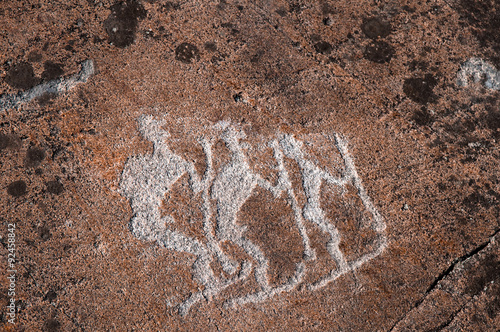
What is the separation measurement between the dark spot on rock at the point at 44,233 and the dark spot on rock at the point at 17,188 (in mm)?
260

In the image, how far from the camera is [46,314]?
2.23 metres

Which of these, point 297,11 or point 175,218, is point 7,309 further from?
point 297,11

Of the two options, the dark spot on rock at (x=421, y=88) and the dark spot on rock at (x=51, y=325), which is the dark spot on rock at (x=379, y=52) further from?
the dark spot on rock at (x=51, y=325)

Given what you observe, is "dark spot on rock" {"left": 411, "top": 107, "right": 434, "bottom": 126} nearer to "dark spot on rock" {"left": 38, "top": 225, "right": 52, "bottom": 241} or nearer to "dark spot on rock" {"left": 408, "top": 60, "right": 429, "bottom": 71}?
"dark spot on rock" {"left": 408, "top": 60, "right": 429, "bottom": 71}

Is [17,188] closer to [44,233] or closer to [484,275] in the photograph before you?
[44,233]

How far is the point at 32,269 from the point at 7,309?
0.30 m

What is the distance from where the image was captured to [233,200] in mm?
2275

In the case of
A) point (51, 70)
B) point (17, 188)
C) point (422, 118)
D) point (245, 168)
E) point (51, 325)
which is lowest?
point (51, 325)

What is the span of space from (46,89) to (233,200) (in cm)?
144

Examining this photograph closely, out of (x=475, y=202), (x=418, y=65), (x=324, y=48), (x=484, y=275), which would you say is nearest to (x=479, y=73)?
(x=418, y=65)

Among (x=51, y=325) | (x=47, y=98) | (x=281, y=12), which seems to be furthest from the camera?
(x=281, y=12)

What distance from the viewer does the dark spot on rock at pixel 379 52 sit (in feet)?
7.83

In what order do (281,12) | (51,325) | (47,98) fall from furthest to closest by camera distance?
(281,12), (47,98), (51,325)

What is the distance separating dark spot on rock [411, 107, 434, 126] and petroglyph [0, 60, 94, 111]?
2.18m
